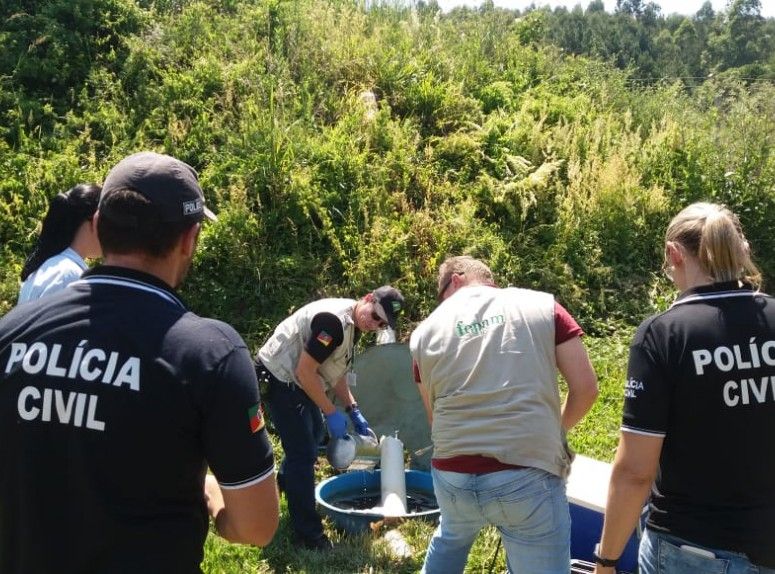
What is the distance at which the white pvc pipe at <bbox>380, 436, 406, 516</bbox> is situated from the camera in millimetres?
4977

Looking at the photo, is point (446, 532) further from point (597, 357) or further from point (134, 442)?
point (597, 357)

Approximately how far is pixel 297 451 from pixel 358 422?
515mm

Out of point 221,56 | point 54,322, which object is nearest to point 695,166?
point 221,56

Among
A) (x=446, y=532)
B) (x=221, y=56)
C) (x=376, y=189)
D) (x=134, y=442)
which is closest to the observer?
(x=134, y=442)

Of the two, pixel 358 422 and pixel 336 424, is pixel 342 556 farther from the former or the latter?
pixel 358 422

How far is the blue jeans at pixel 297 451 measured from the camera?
4758 millimetres

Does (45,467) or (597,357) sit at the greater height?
(45,467)

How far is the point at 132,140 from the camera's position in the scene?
852 centimetres

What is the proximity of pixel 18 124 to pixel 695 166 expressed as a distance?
7282mm

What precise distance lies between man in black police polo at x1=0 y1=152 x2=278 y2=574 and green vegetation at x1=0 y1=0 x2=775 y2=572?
4757 mm

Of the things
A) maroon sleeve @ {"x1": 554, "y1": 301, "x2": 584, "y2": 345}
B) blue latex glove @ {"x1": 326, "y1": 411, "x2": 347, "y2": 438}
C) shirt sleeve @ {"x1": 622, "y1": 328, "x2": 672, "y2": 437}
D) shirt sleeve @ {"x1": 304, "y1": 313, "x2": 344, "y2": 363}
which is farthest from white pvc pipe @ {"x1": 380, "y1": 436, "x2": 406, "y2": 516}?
shirt sleeve @ {"x1": 622, "y1": 328, "x2": 672, "y2": 437}

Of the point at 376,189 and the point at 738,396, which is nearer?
the point at 738,396

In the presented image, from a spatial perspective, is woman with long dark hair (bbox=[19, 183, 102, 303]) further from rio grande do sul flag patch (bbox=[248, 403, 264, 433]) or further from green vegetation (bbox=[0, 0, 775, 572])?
green vegetation (bbox=[0, 0, 775, 572])

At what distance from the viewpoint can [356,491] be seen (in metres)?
5.47
